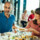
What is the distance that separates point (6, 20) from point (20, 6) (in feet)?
0.70

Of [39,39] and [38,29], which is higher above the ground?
[38,29]

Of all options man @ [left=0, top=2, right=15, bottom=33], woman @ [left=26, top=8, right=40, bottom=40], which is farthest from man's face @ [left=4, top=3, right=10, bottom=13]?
woman @ [left=26, top=8, right=40, bottom=40]

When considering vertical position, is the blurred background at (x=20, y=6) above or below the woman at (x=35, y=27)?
above

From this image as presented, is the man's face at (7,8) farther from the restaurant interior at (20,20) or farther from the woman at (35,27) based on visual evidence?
the woman at (35,27)

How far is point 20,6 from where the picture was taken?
3.28ft

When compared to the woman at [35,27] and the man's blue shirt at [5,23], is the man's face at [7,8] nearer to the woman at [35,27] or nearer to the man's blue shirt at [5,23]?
the man's blue shirt at [5,23]

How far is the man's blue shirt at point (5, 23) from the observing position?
3.34 feet

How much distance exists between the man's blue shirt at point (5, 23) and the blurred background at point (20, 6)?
0.05 m

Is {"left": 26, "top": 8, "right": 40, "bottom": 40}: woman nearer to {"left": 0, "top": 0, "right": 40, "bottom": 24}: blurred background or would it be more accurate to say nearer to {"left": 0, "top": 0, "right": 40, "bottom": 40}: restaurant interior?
{"left": 0, "top": 0, "right": 40, "bottom": 40}: restaurant interior

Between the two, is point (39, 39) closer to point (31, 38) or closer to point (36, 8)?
point (31, 38)

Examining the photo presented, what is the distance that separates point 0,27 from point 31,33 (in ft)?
1.10

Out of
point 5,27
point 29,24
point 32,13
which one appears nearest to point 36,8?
point 32,13

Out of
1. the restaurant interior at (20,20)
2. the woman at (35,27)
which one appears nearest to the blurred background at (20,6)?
the restaurant interior at (20,20)

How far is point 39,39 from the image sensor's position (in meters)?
1.00
